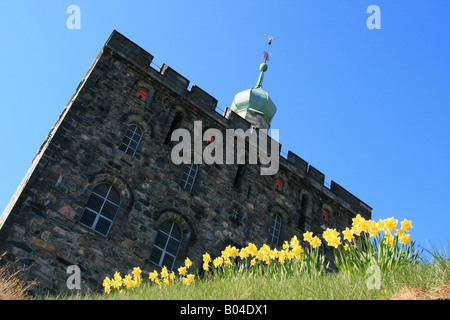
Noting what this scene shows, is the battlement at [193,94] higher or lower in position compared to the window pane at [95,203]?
higher

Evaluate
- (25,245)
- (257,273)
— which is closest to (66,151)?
(25,245)

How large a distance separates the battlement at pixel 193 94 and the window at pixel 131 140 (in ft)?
7.53

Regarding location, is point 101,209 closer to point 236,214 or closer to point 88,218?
point 88,218

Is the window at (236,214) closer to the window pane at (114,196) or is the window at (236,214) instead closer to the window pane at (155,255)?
the window pane at (155,255)

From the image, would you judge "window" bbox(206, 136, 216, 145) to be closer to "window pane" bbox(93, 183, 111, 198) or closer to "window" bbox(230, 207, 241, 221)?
"window" bbox(230, 207, 241, 221)

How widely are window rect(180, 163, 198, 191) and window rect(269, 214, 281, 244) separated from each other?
342cm

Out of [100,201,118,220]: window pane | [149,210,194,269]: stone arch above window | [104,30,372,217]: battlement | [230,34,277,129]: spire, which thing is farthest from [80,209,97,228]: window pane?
[230,34,277,129]: spire

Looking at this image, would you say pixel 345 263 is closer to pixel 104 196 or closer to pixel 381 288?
pixel 381 288

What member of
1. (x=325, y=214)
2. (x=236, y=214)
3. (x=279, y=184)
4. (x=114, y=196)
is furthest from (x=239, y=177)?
(x=114, y=196)

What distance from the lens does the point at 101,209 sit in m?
12.3

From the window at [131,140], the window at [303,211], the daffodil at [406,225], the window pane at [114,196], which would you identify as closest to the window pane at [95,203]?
the window pane at [114,196]

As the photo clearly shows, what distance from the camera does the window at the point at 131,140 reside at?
44.8 feet

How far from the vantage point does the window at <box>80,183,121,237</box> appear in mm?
11969

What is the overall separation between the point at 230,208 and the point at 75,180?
513 cm
